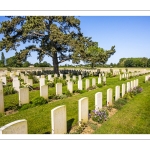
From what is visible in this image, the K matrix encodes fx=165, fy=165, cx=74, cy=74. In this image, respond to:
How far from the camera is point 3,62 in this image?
37156 millimetres

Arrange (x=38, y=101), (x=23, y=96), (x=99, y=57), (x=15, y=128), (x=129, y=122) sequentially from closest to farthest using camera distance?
(x=15, y=128)
(x=129, y=122)
(x=23, y=96)
(x=38, y=101)
(x=99, y=57)

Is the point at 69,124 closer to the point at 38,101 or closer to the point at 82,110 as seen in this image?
the point at 82,110

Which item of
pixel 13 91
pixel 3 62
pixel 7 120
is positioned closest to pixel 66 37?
pixel 13 91

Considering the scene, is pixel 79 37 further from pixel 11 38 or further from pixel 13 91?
pixel 13 91

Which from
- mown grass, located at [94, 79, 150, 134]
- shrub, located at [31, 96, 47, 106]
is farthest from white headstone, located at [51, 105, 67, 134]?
shrub, located at [31, 96, 47, 106]

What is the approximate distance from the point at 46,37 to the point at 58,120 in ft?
59.7

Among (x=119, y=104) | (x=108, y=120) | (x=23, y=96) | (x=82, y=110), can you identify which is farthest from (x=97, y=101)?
(x=23, y=96)

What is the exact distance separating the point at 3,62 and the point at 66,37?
956 inches

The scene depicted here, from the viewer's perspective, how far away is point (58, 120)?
4473 millimetres

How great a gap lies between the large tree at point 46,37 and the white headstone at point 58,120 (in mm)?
14267

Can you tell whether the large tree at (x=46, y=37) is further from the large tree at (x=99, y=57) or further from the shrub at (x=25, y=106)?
the shrub at (x=25, y=106)

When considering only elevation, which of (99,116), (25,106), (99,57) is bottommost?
(99,116)

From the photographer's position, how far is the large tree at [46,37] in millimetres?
18500

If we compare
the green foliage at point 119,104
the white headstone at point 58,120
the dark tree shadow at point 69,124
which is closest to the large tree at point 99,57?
the green foliage at point 119,104
